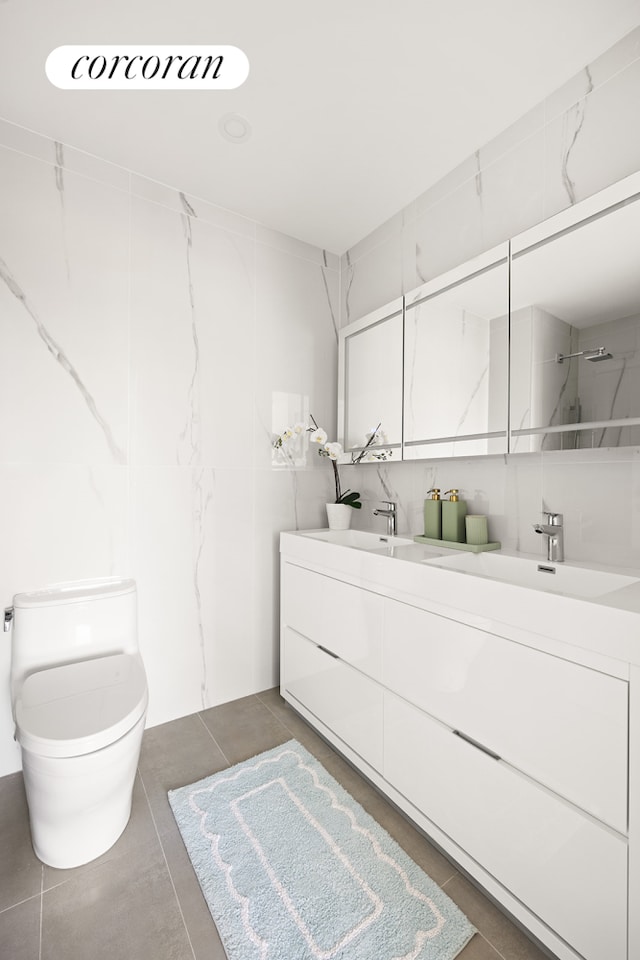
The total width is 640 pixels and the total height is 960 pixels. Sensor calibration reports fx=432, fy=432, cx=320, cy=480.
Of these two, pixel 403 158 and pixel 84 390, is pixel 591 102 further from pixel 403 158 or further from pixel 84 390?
pixel 84 390

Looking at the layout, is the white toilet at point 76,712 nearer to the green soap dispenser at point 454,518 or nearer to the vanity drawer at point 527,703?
the vanity drawer at point 527,703

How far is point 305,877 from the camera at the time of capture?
4.00 ft

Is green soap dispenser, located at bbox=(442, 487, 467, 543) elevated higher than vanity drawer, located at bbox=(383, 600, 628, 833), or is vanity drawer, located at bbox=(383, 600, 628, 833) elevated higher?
green soap dispenser, located at bbox=(442, 487, 467, 543)

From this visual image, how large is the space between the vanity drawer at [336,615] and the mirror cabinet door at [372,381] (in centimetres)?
68

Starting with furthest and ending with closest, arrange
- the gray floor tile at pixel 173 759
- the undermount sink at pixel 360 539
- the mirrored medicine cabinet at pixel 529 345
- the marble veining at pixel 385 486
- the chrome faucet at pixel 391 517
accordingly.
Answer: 1. the marble veining at pixel 385 486
2. the chrome faucet at pixel 391 517
3. the undermount sink at pixel 360 539
4. the gray floor tile at pixel 173 759
5. the mirrored medicine cabinet at pixel 529 345

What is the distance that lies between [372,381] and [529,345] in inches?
32.9

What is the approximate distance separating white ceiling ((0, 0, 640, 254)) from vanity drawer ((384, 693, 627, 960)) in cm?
205

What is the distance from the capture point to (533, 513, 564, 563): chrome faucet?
4.66ft

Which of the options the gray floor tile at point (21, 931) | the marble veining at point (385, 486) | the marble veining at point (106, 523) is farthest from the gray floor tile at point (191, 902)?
the marble veining at point (385, 486)

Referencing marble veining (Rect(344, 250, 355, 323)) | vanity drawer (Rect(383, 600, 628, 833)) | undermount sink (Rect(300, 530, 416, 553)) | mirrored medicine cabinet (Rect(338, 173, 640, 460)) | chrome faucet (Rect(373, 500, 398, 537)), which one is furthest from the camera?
marble veining (Rect(344, 250, 355, 323))

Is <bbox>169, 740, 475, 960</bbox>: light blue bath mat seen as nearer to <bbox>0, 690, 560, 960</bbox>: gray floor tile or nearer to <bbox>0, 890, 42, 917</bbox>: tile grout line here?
<bbox>0, 690, 560, 960</bbox>: gray floor tile

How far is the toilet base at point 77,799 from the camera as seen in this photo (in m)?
1.19

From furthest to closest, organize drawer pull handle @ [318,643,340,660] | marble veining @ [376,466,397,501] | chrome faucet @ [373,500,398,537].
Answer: marble veining @ [376,466,397,501], chrome faucet @ [373,500,398,537], drawer pull handle @ [318,643,340,660]

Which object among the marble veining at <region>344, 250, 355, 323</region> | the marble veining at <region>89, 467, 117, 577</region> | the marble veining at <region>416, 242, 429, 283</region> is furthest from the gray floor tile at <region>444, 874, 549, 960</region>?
the marble veining at <region>344, 250, 355, 323</region>
